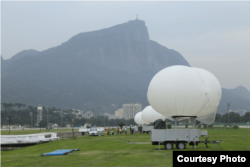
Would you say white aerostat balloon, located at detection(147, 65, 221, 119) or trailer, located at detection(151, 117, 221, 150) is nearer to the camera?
white aerostat balloon, located at detection(147, 65, 221, 119)

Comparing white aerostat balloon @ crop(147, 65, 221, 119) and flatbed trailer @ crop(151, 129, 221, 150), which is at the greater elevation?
white aerostat balloon @ crop(147, 65, 221, 119)

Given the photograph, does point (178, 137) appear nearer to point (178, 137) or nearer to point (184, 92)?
point (178, 137)

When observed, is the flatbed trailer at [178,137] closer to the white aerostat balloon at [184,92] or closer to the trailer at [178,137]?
the trailer at [178,137]

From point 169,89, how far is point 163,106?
66.9 inches

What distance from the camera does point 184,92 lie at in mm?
23953

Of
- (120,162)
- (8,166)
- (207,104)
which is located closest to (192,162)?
(120,162)

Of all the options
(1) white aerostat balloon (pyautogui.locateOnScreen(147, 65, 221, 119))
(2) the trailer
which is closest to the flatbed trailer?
(2) the trailer

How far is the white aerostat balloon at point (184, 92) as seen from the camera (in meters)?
24.1

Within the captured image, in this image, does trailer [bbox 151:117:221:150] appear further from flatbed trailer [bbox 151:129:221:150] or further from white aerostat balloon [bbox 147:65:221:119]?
white aerostat balloon [bbox 147:65:221:119]

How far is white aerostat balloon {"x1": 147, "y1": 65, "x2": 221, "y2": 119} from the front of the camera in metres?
24.1

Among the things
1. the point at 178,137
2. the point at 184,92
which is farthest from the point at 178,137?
the point at 184,92

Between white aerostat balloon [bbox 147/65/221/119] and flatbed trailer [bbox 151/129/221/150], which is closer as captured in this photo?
white aerostat balloon [bbox 147/65/221/119]

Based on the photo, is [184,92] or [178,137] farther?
[178,137]

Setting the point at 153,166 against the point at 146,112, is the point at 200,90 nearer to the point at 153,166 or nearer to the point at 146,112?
the point at 153,166
